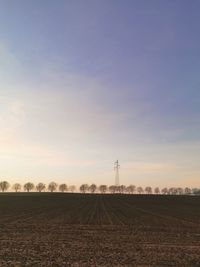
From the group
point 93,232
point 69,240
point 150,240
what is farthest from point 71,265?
point 93,232

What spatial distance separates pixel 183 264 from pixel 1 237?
442 inches

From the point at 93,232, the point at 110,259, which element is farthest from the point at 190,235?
the point at 110,259

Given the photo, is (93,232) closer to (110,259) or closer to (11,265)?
(110,259)

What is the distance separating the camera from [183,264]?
14.7m

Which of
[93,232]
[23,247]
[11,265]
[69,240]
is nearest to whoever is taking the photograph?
[11,265]

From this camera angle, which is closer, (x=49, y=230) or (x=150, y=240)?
(x=150, y=240)

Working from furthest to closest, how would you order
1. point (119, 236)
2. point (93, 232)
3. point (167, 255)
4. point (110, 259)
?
point (93, 232)
point (119, 236)
point (167, 255)
point (110, 259)

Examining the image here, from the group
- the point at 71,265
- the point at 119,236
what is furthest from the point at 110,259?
the point at 119,236

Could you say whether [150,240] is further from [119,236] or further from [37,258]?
[37,258]

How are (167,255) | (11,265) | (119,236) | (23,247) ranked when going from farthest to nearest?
(119,236) < (23,247) < (167,255) < (11,265)

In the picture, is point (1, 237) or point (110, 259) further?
point (1, 237)

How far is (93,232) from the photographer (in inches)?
947

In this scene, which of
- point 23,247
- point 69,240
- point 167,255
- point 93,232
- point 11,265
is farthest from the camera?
point 93,232

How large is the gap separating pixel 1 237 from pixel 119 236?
22.9 feet
